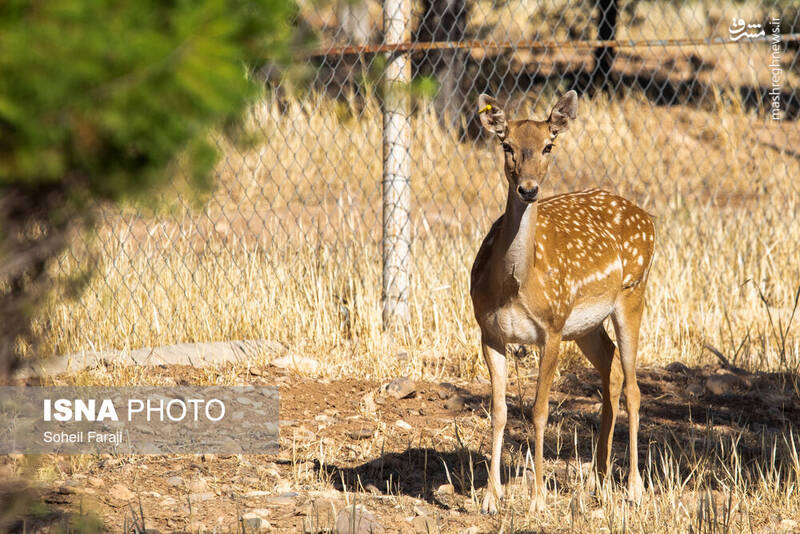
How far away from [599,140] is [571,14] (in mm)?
4224

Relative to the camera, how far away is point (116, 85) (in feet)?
6.32

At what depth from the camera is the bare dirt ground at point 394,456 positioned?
13.6 ft

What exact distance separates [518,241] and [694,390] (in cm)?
269

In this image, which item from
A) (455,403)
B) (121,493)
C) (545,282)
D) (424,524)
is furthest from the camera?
(455,403)

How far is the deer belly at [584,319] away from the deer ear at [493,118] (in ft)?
3.21

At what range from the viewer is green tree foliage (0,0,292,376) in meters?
1.85

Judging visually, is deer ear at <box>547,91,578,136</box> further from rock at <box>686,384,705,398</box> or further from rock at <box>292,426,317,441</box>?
rock at <box>686,384,705,398</box>

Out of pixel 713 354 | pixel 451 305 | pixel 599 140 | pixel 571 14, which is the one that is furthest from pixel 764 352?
pixel 571 14

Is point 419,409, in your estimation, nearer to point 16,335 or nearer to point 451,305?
point 451,305

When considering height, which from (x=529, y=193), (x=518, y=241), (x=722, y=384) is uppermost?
(x=529, y=193)

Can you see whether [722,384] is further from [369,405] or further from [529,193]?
[529,193]

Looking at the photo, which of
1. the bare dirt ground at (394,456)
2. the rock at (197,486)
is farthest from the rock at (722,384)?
the rock at (197,486)

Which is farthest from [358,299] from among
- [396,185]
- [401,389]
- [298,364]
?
[401,389]

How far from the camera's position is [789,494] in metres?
4.39
